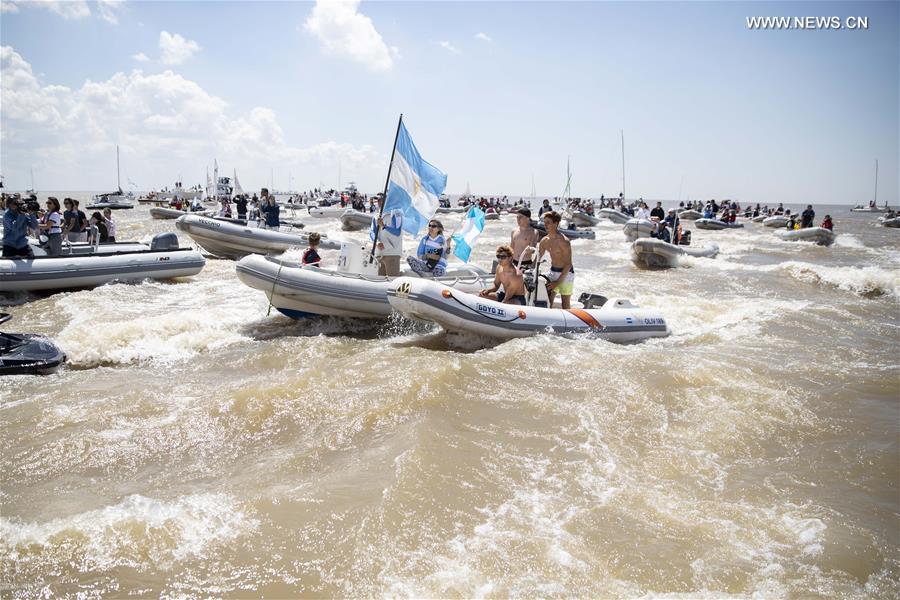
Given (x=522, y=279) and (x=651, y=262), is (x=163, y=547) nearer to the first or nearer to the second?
(x=522, y=279)

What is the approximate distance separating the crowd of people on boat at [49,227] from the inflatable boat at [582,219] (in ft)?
87.9

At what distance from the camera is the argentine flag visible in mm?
8383

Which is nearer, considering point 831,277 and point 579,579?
point 579,579

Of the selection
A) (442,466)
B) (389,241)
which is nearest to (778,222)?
(389,241)

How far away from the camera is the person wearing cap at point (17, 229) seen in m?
9.18

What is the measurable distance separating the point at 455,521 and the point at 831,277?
14.4m

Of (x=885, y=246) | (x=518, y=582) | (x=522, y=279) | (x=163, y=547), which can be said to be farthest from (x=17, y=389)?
(x=885, y=246)

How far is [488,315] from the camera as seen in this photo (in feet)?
23.9

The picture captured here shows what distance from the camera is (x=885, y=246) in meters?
25.2

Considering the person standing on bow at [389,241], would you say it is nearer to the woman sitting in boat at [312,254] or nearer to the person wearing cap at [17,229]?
the woman sitting in boat at [312,254]

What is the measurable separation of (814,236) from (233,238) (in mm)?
23488

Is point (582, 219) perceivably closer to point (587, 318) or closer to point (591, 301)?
point (591, 301)

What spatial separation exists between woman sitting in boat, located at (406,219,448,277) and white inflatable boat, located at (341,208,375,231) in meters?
18.0

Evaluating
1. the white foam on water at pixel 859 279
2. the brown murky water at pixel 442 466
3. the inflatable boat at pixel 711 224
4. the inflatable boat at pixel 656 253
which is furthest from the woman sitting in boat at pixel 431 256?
the inflatable boat at pixel 711 224
